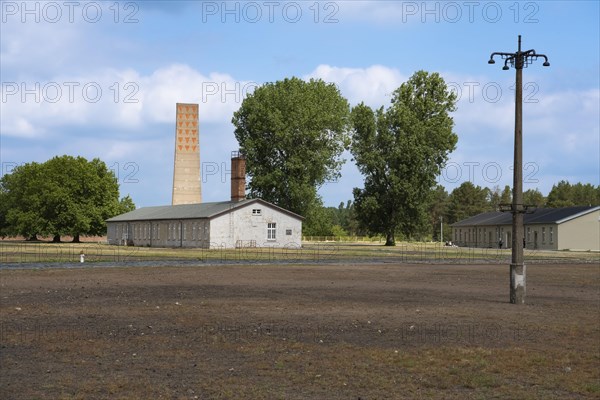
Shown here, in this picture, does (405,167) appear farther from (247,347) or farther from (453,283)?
(247,347)

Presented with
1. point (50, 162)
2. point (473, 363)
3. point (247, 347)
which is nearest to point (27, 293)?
point (247, 347)

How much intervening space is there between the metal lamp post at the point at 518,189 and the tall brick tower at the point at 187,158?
6759 centimetres

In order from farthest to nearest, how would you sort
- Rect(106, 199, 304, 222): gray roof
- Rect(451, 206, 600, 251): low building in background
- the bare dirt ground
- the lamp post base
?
Rect(451, 206, 600, 251): low building in background
Rect(106, 199, 304, 222): gray roof
the lamp post base
the bare dirt ground

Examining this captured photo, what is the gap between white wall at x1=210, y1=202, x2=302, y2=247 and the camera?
73438mm

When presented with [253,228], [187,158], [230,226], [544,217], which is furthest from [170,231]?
[544,217]

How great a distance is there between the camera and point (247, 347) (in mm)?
13094

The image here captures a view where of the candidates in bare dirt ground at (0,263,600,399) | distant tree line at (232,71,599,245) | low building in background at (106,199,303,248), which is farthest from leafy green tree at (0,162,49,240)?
bare dirt ground at (0,263,600,399)

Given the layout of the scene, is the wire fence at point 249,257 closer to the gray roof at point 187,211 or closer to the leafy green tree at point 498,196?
the gray roof at point 187,211

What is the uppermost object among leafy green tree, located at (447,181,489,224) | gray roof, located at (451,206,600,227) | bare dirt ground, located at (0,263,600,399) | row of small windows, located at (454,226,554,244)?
leafy green tree, located at (447,181,489,224)

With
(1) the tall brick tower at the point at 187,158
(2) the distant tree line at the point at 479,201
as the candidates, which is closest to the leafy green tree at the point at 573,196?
(2) the distant tree line at the point at 479,201

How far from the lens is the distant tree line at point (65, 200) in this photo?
339 ft

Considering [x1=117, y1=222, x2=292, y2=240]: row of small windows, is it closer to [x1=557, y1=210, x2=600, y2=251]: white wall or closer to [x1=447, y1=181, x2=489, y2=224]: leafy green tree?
[x1=557, y1=210, x2=600, y2=251]: white wall

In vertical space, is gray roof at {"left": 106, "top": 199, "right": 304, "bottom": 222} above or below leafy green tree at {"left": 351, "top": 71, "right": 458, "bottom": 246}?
below

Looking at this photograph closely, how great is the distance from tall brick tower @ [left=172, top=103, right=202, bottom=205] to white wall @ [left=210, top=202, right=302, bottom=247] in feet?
53.2
